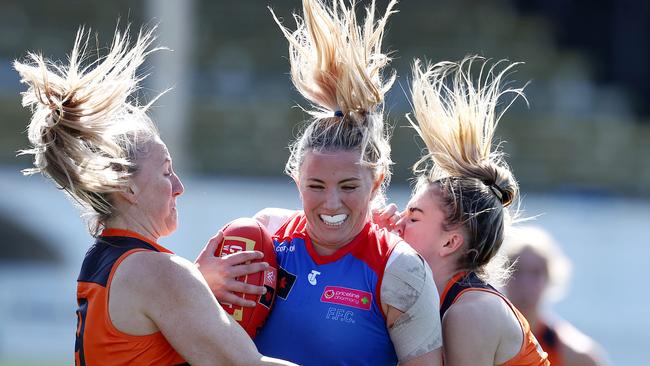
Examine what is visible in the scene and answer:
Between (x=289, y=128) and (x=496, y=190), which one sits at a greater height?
(x=496, y=190)

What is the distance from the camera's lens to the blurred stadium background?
8938 millimetres

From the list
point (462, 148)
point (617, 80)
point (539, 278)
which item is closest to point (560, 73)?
point (617, 80)

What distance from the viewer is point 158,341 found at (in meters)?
2.83

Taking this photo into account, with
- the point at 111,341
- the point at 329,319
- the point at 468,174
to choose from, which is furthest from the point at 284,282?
the point at 468,174

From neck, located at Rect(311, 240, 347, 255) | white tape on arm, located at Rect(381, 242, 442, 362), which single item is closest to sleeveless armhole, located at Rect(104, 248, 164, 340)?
neck, located at Rect(311, 240, 347, 255)

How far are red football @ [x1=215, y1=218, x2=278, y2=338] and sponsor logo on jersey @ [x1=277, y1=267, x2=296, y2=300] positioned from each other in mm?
21

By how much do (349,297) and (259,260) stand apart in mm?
300

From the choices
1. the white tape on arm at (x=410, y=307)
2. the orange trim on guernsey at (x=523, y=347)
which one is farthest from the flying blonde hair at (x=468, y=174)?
the white tape on arm at (x=410, y=307)

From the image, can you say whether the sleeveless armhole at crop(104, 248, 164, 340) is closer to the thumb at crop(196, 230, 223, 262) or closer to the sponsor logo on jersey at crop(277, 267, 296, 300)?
the thumb at crop(196, 230, 223, 262)

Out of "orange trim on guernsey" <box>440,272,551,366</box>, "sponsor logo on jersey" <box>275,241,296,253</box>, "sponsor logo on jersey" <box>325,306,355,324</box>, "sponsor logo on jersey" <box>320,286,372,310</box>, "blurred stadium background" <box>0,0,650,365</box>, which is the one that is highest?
"sponsor logo on jersey" <box>275,241,296,253</box>

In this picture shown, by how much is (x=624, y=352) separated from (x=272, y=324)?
22.3ft

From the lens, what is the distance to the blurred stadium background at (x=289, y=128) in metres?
8.94

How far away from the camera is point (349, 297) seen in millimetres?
2953

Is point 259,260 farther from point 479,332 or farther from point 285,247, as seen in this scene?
point 479,332
